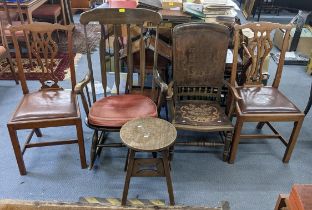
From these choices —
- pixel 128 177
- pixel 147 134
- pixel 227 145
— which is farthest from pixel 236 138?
pixel 128 177

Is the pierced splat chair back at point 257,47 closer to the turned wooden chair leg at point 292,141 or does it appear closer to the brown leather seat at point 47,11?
the turned wooden chair leg at point 292,141

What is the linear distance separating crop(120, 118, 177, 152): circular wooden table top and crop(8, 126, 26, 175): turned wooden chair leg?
0.74 m

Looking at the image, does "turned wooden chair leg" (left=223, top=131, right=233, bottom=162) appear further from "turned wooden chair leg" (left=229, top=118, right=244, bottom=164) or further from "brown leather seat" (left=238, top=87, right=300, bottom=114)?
"brown leather seat" (left=238, top=87, right=300, bottom=114)

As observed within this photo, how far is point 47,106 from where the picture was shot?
1943 millimetres

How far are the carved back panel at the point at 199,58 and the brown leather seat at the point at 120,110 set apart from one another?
0.34 meters

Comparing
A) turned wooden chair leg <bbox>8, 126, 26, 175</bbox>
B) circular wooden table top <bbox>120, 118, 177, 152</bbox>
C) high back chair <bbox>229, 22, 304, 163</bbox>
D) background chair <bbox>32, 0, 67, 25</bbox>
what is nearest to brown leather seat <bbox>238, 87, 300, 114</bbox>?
high back chair <bbox>229, 22, 304, 163</bbox>

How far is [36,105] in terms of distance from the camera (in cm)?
195

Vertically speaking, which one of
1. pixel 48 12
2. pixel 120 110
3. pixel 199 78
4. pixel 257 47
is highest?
pixel 257 47

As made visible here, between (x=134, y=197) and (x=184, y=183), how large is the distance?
1.22 feet

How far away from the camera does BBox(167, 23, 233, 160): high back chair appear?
197 cm

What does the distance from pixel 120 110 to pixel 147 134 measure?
366 mm

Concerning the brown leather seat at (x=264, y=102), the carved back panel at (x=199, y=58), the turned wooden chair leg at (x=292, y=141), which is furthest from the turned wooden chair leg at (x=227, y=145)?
the turned wooden chair leg at (x=292, y=141)

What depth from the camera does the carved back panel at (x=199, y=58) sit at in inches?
79.6

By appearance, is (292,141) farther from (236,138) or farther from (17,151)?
(17,151)
